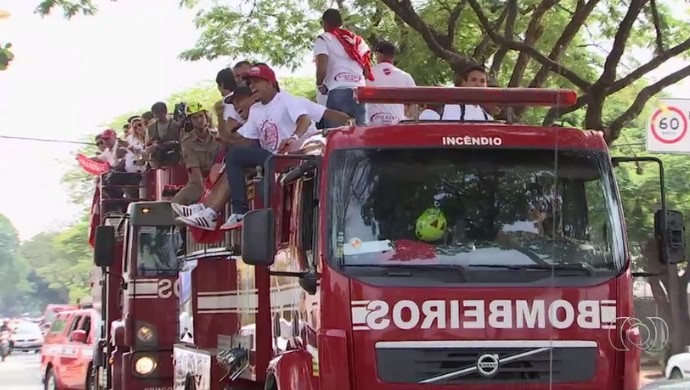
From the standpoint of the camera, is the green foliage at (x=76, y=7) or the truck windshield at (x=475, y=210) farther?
the green foliage at (x=76, y=7)

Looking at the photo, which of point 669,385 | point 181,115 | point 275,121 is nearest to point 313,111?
point 275,121

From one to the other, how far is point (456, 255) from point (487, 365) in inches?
24.5

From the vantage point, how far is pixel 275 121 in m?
8.45

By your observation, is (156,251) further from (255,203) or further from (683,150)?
(683,150)

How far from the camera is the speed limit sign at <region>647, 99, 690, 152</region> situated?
13359 millimetres

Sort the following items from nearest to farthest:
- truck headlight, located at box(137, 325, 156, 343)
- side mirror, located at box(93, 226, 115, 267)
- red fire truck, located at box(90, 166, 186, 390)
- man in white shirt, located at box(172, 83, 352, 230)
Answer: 1. man in white shirt, located at box(172, 83, 352, 230)
2. red fire truck, located at box(90, 166, 186, 390)
3. truck headlight, located at box(137, 325, 156, 343)
4. side mirror, located at box(93, 226, 115, 267)

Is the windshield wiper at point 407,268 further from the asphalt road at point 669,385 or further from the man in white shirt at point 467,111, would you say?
the man in white shirt at point 467,111

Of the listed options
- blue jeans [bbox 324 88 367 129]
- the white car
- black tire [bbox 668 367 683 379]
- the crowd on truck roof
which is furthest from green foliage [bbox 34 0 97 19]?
the white car

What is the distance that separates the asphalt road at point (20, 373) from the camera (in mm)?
26406

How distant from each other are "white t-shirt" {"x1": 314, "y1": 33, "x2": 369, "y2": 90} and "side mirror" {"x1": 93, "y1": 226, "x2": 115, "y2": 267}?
3541 millimetres

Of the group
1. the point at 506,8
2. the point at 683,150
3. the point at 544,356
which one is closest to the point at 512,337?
the point at 544,356

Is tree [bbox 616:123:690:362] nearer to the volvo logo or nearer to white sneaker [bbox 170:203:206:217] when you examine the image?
white sneaker [bbox 170:203:206:217]

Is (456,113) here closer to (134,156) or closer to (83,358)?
(134,156)

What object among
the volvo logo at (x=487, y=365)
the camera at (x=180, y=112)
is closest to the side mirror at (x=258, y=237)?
the volvo logo at (x=487, y=365)
